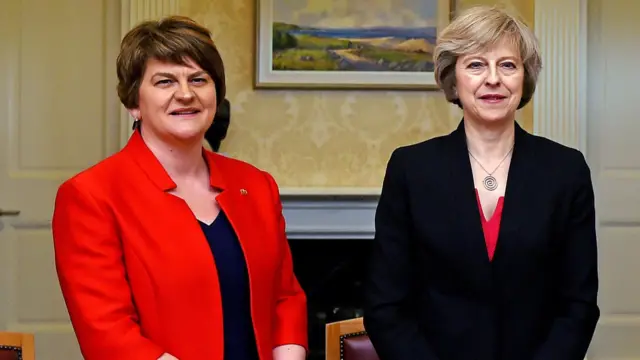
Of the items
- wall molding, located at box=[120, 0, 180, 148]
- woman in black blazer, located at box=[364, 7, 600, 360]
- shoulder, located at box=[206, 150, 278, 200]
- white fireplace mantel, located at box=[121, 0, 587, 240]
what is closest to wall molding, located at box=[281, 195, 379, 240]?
white fireplace mantel, located at box=[121, 0, 587, 240]

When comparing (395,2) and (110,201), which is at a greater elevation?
(395,2)

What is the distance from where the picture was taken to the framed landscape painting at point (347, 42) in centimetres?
365

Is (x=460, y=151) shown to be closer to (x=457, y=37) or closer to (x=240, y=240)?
(x=457, y=37)

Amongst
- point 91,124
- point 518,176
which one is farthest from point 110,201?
point 91,124

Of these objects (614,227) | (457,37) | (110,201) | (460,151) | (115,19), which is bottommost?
(614,227)

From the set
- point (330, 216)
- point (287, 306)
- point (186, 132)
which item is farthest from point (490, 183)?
point (330, 216)

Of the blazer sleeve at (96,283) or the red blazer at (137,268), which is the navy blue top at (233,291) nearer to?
the red blazer at (137,268)

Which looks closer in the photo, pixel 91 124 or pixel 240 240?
pixel 240 240

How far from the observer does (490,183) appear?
1679 millimetres

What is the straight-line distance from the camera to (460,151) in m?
1.70

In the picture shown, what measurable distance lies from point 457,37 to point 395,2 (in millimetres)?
2113

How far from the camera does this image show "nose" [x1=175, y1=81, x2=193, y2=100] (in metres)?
1.62

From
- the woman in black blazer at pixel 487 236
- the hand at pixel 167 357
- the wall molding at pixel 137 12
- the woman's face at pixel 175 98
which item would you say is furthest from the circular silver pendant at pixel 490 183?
the wall molding at pixel 137 12

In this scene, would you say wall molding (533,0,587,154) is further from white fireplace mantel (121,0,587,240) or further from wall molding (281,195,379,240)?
wall molding (281,195,379,240)
